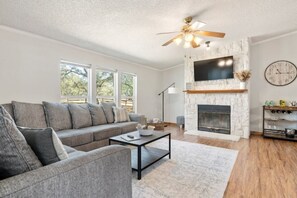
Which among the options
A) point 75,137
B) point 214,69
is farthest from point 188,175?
point 214,69

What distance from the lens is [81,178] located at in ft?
3.03

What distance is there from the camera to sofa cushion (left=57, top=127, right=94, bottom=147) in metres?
2.51

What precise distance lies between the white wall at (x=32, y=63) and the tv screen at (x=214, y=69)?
3.13m

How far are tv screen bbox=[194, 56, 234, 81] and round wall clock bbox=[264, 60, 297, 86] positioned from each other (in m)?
1.07

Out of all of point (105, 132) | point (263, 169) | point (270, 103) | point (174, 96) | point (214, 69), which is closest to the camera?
point (263, 169)

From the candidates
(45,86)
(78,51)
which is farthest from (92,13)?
(45,86)

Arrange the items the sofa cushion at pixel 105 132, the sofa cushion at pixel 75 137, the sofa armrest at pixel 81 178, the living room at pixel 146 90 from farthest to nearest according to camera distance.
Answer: the sofa cushion at pixel 105 132, the sofa cushion at pixel 75 137, the living room at pixel 146 90, the sofa armrest at pixel 81 178

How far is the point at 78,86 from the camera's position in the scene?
4.04 m

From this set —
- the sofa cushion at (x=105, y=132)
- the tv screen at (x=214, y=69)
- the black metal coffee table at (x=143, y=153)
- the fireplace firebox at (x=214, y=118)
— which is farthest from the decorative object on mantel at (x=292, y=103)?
the sofa cushion at (x=105, y=132)

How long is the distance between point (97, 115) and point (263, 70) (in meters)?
4.71

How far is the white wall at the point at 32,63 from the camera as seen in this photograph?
283 centimetres

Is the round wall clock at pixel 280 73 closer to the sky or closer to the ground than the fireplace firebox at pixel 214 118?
closer to the sky

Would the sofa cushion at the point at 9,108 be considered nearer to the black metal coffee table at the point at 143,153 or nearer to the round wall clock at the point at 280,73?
the black metal coffee table at the point at 143,153

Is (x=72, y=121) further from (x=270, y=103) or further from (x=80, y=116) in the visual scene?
(x=270, y=103)
